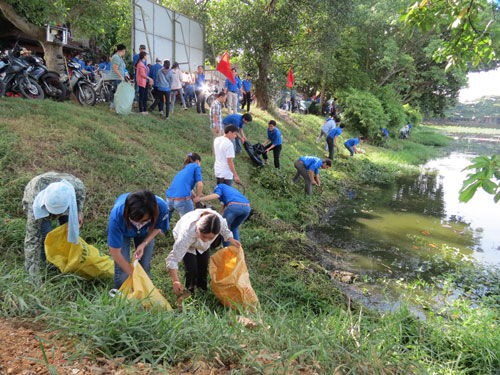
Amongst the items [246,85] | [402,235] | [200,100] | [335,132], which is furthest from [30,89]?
[335,132]

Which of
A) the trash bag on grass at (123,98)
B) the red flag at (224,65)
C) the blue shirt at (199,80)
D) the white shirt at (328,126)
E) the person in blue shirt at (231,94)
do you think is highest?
the red flag at (224,65)

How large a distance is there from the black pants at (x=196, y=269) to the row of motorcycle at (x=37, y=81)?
603 centimetres

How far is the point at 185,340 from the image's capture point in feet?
7.39

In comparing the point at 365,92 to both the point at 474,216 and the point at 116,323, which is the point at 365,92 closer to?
the point at 474,216

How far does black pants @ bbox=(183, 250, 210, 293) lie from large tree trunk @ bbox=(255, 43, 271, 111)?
12.2 m

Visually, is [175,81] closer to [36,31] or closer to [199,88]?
[199,88]

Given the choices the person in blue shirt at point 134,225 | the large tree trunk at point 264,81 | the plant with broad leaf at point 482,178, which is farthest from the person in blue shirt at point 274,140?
the plant with broad leaf at point 482,178

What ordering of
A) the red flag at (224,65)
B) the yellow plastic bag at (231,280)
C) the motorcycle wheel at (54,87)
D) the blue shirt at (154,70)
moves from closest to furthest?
the yellow plastic bag at (231,280), the motorcycle wheel at (54,87), the blue shirt at (154,70), the red flag at (224,65)

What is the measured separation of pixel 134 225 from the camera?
2.97 m

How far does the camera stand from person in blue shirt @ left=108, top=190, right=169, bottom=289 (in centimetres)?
272

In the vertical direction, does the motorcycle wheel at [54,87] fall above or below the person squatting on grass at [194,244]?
above

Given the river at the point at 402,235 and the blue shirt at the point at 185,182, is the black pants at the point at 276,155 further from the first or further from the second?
the blue shirt at the point at 185,182

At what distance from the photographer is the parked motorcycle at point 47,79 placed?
7.44 m

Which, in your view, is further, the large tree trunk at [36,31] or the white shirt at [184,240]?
the large tree trunk at [36,31]
